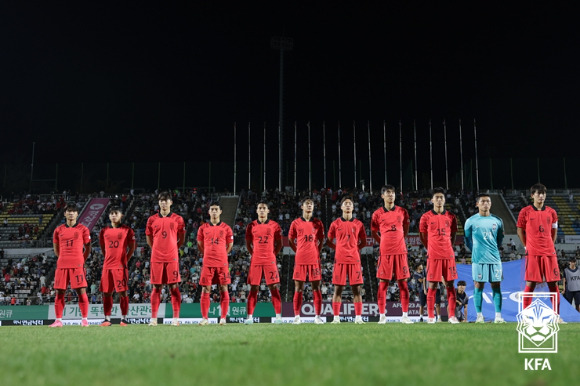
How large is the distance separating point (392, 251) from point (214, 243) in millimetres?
3938

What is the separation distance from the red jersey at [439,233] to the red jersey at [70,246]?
24.7ft

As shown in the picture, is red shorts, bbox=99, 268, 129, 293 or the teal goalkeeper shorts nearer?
the teal goalkeeper shorts

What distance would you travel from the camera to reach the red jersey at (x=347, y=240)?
12859mm

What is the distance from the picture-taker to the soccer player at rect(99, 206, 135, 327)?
40.2 feet

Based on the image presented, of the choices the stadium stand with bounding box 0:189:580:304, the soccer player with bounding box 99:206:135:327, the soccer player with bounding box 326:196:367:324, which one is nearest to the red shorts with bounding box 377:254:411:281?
the soccer player with bounding box 326:196:367:324

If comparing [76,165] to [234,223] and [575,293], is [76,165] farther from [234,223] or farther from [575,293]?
[575,293]

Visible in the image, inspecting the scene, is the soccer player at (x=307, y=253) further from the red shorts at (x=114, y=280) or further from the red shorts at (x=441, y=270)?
the red shorts at (x=114, y=280)

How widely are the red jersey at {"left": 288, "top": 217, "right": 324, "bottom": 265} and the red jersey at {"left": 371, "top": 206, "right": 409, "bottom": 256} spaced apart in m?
1.53

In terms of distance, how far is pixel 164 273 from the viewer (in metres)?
12.1

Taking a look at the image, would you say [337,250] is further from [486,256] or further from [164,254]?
[164,254]

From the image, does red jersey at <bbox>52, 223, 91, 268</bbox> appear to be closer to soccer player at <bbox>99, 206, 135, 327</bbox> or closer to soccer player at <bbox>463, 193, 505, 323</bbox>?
soccer player at <bbox>99, 206, 135, 327</bbox>

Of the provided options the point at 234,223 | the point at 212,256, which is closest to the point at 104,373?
the point at 212,256

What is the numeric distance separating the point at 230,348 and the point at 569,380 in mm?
3019

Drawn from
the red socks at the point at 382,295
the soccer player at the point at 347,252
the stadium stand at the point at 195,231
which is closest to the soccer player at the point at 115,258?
the soccer player at the point at 347,252
